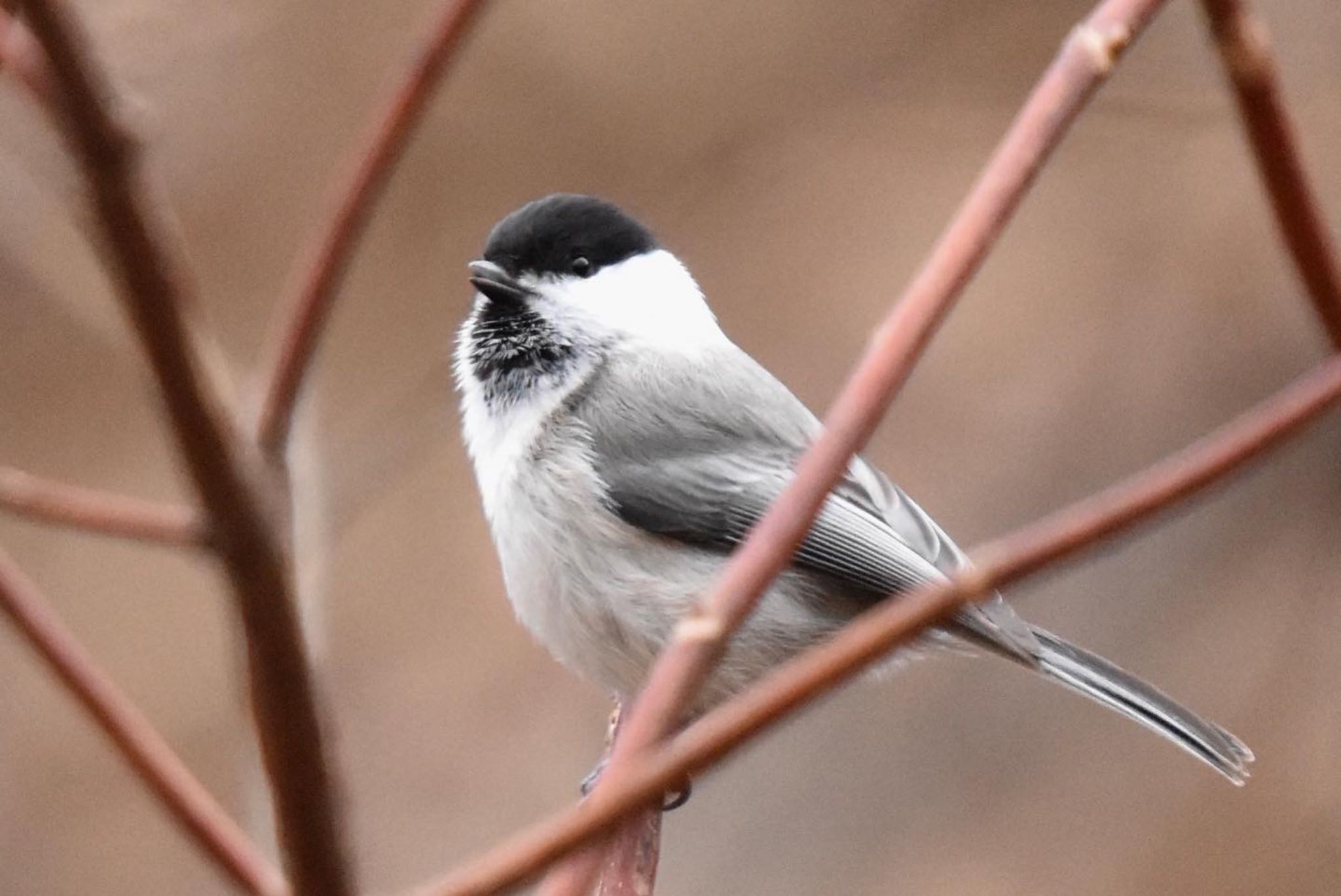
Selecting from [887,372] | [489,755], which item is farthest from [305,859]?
[489,755]

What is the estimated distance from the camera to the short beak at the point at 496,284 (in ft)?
5.80

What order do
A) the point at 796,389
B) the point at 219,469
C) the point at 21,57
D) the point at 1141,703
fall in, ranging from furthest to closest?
1. the point at 796,389
2. the point at 1141,703
3. the point at 21,57
4. the point at 219,469

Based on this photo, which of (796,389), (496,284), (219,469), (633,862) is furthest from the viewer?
(796,389)

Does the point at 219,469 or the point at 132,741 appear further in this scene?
the point at 132,741

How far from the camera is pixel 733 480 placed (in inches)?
68.9

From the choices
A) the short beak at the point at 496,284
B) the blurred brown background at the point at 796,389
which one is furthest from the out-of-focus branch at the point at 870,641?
the blurred brown background at the point at 796,389

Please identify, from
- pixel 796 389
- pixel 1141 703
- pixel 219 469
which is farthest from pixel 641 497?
pixel 796 389

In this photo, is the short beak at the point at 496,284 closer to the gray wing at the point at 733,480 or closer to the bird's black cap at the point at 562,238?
the bird's black cap at the point at 562,238

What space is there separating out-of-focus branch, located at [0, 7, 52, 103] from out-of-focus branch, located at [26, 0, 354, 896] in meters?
0.04

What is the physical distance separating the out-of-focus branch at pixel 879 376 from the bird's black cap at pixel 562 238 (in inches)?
48.1

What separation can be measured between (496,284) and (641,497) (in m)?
0.31

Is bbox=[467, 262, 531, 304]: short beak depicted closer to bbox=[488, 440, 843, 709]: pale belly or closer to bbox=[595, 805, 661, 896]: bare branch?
bbox=[488, 440, 843, 709]: pale belly

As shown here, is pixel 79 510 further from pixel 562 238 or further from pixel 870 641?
pixel 562 238

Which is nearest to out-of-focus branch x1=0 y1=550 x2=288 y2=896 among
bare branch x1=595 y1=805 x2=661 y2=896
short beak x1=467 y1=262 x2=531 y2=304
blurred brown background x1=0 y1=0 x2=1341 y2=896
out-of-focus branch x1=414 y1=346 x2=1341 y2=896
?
out-of-focus branch x1=414 y1=346 x2=1341 y2=896
